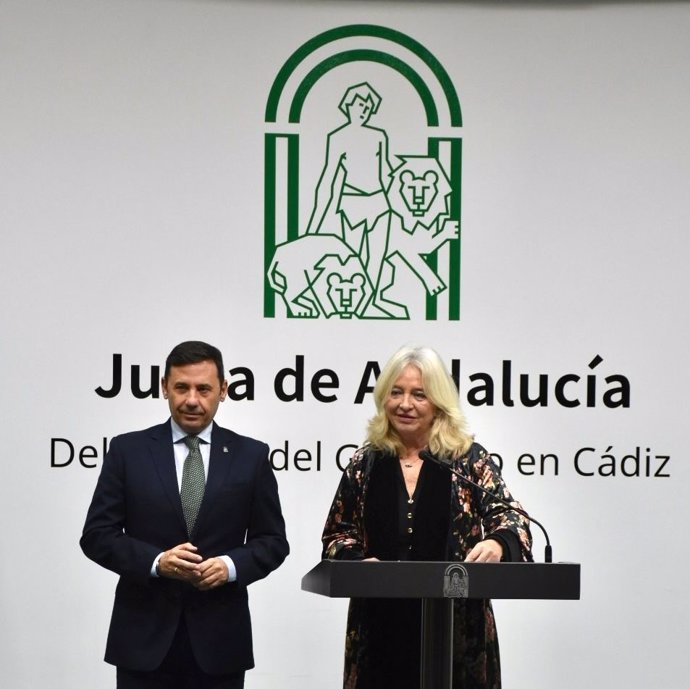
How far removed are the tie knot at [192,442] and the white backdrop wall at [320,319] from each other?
1.18m

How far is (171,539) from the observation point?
3.91 metres

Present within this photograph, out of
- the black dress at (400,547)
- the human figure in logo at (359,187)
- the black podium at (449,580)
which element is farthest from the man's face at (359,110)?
the black podium at (449,580)

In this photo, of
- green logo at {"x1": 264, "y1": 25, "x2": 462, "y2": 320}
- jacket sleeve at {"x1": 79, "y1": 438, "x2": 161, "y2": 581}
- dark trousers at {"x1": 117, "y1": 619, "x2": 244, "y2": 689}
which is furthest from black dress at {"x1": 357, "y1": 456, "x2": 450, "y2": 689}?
green logo at {"x1": 264, "y1": 25, "x2": 462, "y2": 320}

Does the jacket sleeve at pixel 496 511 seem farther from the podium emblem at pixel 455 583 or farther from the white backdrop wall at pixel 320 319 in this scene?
the white backdrop wall at pixel 320 319

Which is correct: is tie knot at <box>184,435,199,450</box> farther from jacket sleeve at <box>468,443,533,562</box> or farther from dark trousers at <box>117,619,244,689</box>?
jacket sleeve at <box>468,443,533,562</box>

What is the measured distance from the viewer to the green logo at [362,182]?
5.22 metres

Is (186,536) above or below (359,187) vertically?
below

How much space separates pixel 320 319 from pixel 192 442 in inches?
52.8

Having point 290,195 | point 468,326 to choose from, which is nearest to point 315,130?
point 290,195

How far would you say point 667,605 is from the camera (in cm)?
530

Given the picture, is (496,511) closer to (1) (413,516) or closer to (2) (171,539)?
(1) (413,516)

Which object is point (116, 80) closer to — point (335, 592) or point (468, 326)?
point (468, 326)

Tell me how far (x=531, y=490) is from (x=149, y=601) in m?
2.02

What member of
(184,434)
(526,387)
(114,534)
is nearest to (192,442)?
(184,434)
